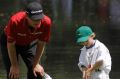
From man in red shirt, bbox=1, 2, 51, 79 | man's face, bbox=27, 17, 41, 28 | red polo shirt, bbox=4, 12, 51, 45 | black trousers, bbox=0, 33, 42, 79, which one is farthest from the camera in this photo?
black trousers, bbox=0, 33, 42, 79

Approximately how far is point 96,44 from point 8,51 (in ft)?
3.37

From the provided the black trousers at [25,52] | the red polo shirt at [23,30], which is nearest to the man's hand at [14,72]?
the black trousers at [25,52]

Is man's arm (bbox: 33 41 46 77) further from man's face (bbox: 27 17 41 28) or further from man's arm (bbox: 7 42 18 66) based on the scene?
man's face (bbox: 27 17 41 28)

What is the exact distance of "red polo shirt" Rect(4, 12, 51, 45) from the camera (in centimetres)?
604

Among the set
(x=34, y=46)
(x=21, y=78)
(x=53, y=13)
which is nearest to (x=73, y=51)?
(x=21, y=78)

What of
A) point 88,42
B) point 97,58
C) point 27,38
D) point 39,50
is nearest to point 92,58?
point 97,58

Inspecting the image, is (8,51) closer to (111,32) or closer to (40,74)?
(40,74)

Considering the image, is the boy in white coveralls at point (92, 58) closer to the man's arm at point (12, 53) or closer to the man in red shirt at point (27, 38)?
the man in red shirt at point (27, 38)

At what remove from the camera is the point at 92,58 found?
20.9 ft

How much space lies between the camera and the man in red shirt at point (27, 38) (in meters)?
5.94

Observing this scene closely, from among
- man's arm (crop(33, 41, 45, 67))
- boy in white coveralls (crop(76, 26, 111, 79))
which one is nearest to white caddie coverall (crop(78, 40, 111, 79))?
boy in white coveralls (crop(76, 26, 111, 79))

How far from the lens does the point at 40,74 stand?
6520 millimetres

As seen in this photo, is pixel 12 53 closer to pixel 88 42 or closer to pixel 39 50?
pixel 39 50

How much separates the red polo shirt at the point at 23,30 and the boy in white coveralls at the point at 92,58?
43 cm
